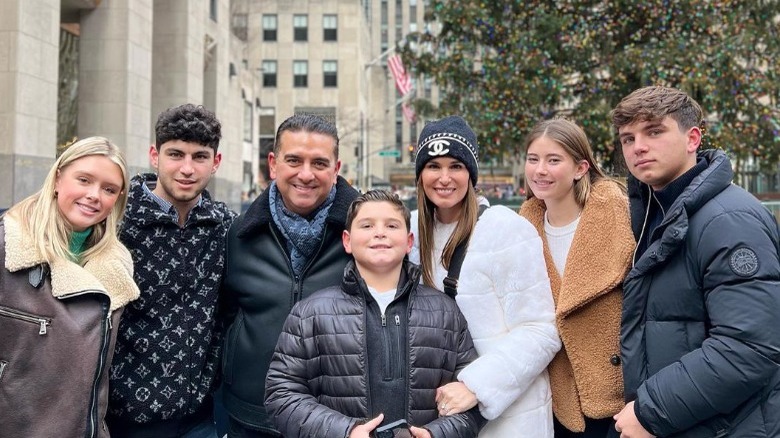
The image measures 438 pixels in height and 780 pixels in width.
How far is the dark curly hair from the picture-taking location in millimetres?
3531

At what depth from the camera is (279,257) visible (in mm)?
3580

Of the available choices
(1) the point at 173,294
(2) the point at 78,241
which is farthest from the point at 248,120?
(2) the point at 78,241

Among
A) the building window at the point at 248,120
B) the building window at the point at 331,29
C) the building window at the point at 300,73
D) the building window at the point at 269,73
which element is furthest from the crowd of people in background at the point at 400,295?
the building window at the point at 331,29

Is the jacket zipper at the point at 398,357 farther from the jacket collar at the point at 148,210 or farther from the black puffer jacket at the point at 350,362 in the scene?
the jacket collar at the point at 148,210

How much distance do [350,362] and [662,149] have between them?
5.69 feet

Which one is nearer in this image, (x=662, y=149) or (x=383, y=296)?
(x=662, y=149)

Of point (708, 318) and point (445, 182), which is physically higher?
point (445, 182)

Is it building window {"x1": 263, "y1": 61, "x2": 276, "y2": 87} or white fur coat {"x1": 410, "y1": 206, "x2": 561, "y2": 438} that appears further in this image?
building window {"x1": 263, "y1": 61, "x2": 276, "y2": 87}

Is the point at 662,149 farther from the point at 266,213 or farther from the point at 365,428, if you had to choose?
the point at 266,213

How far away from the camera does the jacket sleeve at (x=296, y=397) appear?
9.27 feet

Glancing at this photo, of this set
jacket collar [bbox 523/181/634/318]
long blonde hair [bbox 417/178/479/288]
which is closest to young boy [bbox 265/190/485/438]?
long blonde hair [bbox 417/178/479/288]

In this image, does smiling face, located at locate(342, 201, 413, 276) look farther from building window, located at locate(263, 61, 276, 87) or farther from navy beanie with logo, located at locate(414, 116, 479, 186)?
building window, located at locate(263, 61, 276, 87)

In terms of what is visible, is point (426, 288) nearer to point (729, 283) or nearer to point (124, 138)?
point (729, 283)

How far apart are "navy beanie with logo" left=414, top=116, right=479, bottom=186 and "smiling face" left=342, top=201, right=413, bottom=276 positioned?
21.5 inches
